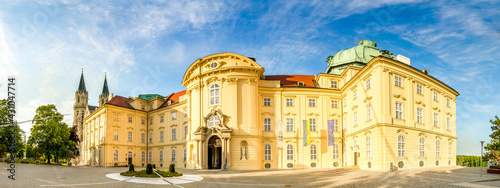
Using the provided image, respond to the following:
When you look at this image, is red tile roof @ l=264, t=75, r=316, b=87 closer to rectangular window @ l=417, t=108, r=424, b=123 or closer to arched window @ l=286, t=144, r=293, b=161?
arched window @ l=286, t=144, r=293, b=161

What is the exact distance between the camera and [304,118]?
47656 millimetres

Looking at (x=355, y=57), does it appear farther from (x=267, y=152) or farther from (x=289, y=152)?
(x=267, y=152)

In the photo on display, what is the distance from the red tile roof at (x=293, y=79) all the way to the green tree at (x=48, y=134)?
35.0 metres

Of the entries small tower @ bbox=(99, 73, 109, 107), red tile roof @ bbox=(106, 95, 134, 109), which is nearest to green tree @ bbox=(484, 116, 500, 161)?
red tile roof @ bbox=(106, 95, 134, 109)

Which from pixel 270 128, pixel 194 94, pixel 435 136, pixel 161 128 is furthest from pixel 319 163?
pixel 161 128

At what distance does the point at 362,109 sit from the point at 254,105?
1397 cm

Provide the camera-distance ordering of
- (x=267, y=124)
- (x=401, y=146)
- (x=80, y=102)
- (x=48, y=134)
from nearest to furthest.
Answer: (x=401, y=146)
(x=267, y=124)
(x=48, y=134)
(x=80, y=102)

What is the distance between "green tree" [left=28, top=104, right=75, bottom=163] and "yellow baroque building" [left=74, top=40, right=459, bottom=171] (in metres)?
6.17

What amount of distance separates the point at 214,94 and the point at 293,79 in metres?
13.1

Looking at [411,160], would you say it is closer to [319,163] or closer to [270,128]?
[319,163]

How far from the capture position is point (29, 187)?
63.3 feet

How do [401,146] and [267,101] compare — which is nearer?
[401,146]

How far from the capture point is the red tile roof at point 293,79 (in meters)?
50.8

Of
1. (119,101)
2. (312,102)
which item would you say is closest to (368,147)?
(312,102)
